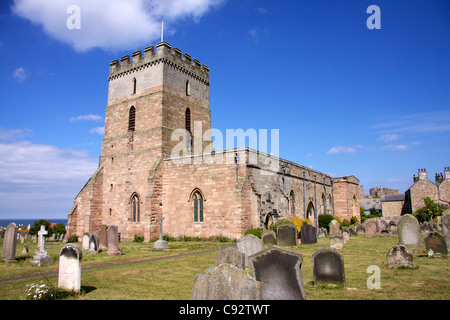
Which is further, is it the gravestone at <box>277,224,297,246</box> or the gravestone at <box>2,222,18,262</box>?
the gravestone at <box>277,224,297,246</box>

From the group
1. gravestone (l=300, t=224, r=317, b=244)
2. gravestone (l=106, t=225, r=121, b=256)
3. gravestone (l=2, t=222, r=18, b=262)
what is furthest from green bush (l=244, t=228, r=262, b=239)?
gravestone (l=2, t=222, r=18, b=262)

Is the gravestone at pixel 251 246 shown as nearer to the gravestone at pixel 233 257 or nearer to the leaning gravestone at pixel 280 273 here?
the gravestone at pixel 233 257

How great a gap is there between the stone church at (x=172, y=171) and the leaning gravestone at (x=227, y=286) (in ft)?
44.9

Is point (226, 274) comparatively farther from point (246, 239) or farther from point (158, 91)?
point (158, 91)

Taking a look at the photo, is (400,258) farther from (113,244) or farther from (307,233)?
(113,244)

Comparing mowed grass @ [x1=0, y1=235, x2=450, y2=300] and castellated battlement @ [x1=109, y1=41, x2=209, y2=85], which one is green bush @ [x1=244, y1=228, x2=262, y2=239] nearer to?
mowed grass @ [x1=0, y1=235, x2=450, y2=300]

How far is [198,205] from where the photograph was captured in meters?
21.0

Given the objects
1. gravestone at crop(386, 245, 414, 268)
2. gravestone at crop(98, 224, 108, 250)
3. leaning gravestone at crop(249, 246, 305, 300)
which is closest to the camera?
leaning gravestone at crop(249, 246, 305, 300)

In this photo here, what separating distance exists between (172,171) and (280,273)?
16.9 m

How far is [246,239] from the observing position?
10.7m

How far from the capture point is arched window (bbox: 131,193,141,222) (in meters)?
23.4

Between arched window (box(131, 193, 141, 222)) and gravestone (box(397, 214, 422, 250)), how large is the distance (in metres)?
17.6
